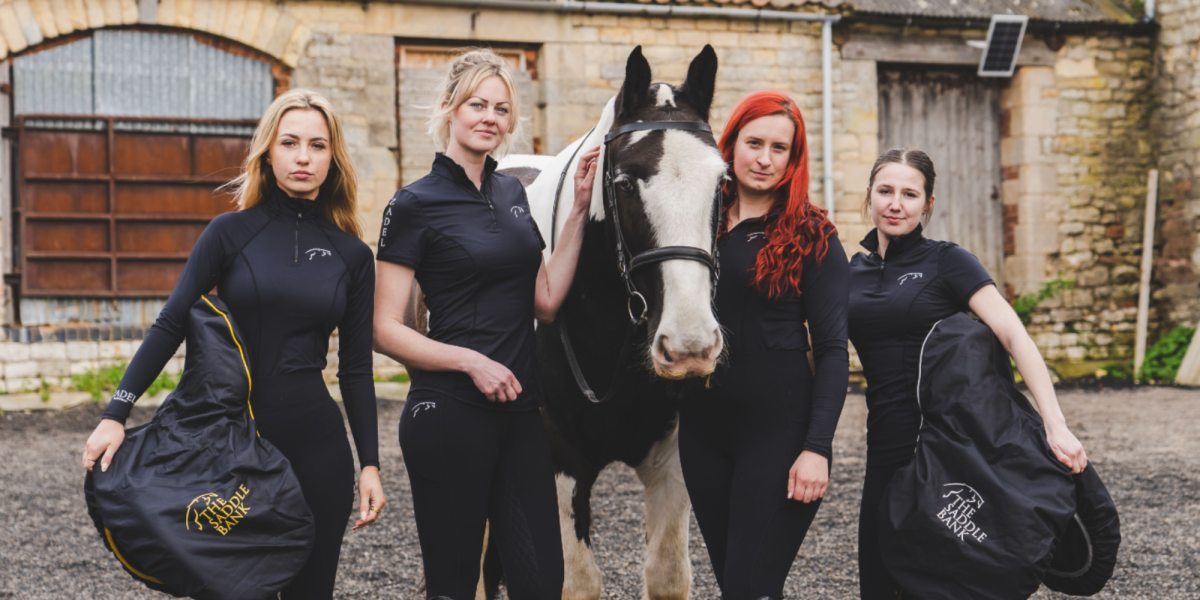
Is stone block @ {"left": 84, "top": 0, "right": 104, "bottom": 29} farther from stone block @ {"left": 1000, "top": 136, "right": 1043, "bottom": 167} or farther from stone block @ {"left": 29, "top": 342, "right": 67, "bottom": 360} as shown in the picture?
stone block @ {"left": 1000, "top": 136, "right": 1043, "bottom": 167}

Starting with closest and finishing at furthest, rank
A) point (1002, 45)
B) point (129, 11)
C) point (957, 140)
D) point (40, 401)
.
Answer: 1. point (40, 401)
2. point (129, 11)
3. point (1002, 45)
4. point (957, 140)

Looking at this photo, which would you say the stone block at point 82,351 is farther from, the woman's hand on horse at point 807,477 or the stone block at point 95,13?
the woman's hand on horse at point 807,477

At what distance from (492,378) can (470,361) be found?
0.23 feet

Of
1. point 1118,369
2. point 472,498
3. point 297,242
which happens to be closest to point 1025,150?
point 1118,369

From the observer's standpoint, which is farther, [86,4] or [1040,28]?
[1040,28]

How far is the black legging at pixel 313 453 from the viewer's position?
7.25ft

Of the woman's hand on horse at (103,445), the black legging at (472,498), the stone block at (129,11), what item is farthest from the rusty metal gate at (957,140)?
the woman's hand on horse at (103,445)

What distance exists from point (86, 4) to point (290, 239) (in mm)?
8060

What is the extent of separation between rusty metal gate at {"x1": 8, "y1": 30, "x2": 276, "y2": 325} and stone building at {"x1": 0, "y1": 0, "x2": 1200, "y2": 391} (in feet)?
0.07

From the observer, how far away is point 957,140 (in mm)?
11148

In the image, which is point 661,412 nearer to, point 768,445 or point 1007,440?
point 768,445

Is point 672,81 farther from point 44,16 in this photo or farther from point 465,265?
point 465,265

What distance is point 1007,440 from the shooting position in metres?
2.30

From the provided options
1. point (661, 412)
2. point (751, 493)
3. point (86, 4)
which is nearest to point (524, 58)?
point (86, 4)
